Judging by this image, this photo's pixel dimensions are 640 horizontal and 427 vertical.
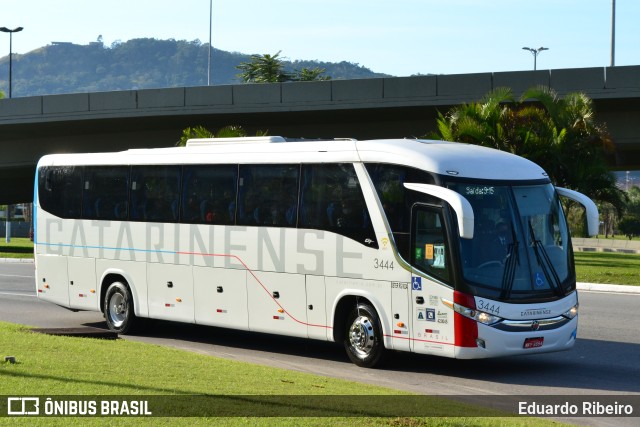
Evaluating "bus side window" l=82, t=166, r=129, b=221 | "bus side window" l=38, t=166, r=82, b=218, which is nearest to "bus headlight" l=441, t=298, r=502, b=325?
"bus side window" l=82, t=166, r=129, b=221

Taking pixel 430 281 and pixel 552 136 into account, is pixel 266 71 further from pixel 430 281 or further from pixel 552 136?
pixel 430 281

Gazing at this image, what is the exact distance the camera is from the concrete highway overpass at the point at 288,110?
4053 centimetres

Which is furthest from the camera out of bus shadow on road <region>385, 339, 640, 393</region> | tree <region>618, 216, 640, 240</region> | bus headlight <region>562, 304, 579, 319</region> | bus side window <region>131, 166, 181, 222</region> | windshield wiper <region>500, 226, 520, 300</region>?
tree <region>618, 216, 640, 240</region>

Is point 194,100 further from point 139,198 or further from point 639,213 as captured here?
point 639,213

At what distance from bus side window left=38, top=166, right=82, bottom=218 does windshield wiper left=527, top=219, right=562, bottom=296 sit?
9.72 m

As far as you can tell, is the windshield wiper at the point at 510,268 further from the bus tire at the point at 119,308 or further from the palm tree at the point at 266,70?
the palm tree at the point at 266,70

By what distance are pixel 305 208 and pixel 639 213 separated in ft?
357

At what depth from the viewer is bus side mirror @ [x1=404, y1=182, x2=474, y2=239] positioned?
536 inches

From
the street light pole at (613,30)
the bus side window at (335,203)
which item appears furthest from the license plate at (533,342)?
the street light pole at (613,30)

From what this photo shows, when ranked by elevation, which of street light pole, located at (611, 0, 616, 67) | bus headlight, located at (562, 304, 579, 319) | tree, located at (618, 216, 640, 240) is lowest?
tree, located at (618, 216, 640, 240)

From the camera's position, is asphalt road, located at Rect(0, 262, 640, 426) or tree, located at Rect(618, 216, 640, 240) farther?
tree, located at Rect(618, 216, 640, 240)

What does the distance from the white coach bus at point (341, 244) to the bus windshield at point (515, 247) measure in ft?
0.06

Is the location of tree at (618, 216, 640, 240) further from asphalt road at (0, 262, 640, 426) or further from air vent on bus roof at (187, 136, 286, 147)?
air vent on bus roof at (187, 136, 286, 147)

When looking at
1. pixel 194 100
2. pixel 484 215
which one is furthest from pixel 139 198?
pixel 194 100
